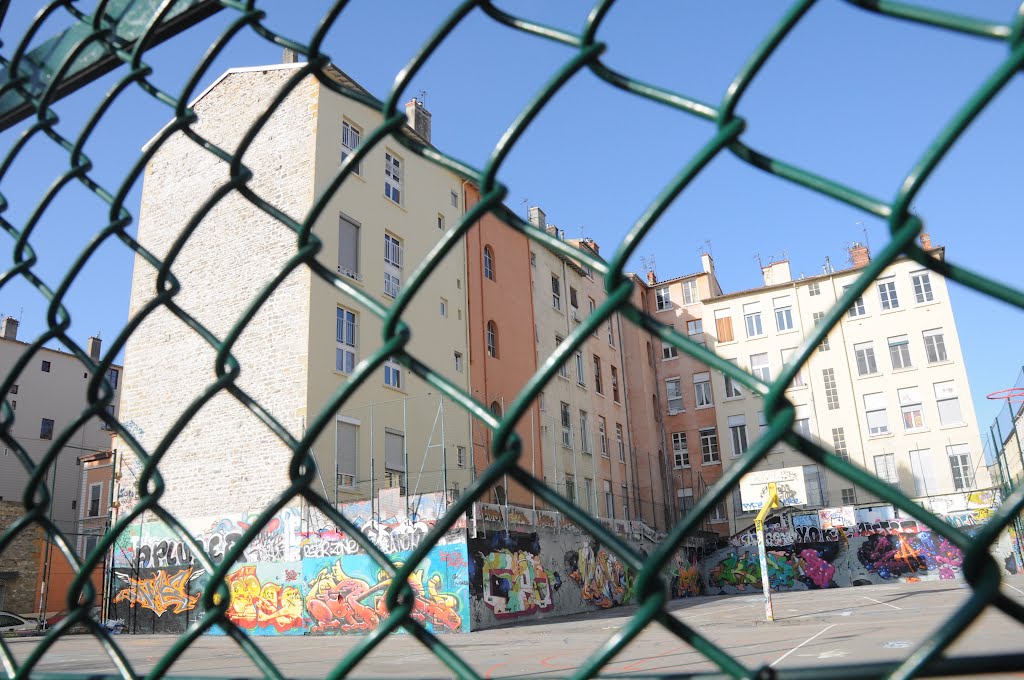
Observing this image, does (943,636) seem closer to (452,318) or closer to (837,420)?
(452,318)

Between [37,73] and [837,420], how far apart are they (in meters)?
36.2

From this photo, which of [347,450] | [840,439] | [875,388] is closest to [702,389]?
[840,439]

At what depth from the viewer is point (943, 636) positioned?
2.06 ft

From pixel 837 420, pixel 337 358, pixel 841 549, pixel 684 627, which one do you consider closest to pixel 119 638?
pixel 337 358

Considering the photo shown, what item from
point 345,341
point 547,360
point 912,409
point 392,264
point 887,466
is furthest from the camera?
point 887,466

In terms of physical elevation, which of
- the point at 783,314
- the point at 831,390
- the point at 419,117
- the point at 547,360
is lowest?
the point at 547,360

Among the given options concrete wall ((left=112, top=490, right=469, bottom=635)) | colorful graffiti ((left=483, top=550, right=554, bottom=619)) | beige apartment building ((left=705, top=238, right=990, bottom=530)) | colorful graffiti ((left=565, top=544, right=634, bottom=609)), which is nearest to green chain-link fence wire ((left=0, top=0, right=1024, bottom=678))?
concrete wall ((left=112, top=490, right=469, bottom=635))

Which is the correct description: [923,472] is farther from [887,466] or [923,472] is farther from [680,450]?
[680,450]

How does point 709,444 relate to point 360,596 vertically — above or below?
above

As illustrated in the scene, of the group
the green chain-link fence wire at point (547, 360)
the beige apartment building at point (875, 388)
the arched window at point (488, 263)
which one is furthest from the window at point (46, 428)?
the green chain-link fence wire at point (547, 360)

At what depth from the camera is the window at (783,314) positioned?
36781mm

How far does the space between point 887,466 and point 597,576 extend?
1609cm

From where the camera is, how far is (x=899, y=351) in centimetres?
3388

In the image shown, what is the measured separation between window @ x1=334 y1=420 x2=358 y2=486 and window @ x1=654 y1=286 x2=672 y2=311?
24025mm
